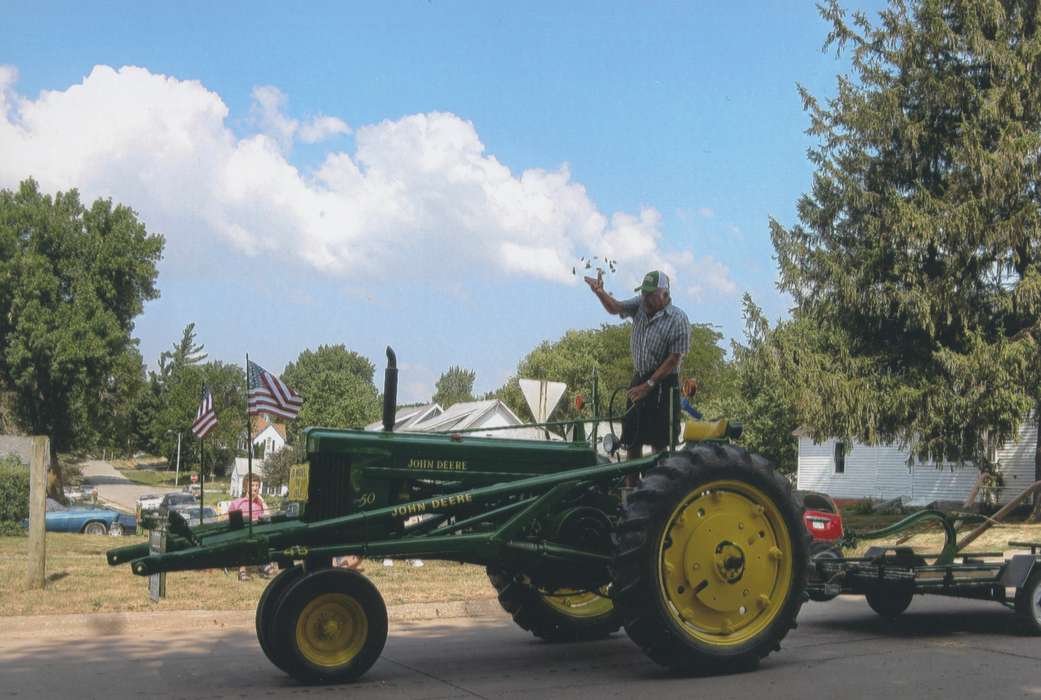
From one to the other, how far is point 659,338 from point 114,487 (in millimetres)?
79973

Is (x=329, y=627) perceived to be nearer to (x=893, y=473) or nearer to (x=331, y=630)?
(x=331, y=630)

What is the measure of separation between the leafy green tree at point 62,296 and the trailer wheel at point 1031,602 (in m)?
42.9

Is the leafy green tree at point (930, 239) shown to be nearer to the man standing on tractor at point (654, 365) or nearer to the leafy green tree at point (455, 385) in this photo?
the man standing on tractor at point (654, 365)

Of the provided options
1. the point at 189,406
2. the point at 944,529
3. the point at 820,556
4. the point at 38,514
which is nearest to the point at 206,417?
the point at 38,514

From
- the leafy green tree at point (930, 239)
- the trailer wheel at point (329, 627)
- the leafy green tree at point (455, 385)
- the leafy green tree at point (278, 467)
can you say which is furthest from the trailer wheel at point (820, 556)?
the leafy green tree at point (455, 385)

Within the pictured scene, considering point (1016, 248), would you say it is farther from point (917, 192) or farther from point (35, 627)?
point (35, 627)

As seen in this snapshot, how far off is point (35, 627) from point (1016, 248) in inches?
909

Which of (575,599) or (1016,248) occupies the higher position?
(1016,248)

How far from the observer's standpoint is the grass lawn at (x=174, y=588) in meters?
9.94

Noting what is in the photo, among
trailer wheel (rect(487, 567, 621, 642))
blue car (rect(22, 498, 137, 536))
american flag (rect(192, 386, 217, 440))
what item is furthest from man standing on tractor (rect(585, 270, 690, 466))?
blue car (rect(22, 498, 137, 536))

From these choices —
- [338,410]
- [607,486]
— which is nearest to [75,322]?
[338,410]

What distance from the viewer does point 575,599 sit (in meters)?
8.27

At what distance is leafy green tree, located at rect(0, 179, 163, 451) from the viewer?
45.3 metres

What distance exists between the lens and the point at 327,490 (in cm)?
669
